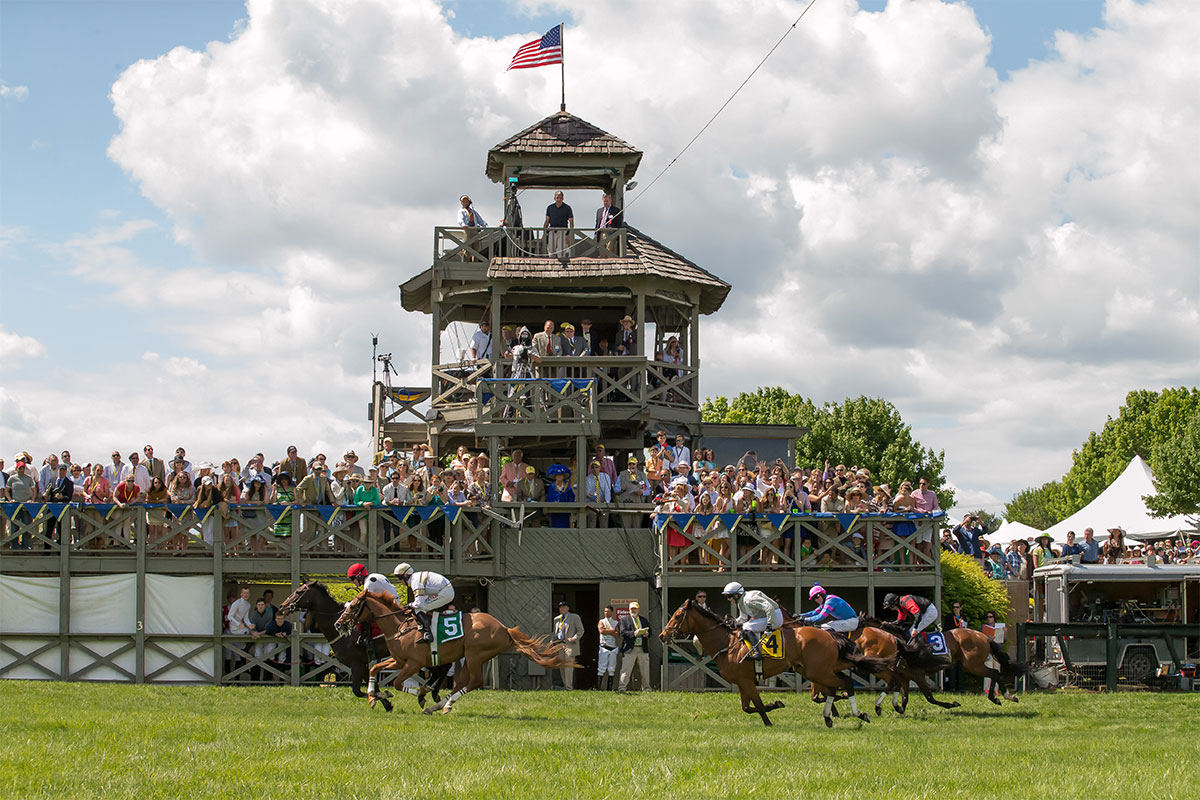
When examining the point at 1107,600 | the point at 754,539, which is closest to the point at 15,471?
the point at 754,539

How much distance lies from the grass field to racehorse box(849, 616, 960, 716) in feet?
1.21

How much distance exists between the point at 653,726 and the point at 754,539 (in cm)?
850

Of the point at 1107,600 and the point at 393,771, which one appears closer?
the point at 393,771

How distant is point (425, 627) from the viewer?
58.3 ft

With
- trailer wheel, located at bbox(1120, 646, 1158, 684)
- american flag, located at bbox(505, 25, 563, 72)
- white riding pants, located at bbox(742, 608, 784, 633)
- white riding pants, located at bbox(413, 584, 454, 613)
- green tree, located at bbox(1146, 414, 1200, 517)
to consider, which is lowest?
trailer wheel, located at bbox(1120, 646, 1158, 684)

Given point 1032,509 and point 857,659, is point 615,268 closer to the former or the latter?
point 857,659

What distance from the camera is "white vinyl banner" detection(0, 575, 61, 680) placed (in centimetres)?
2312

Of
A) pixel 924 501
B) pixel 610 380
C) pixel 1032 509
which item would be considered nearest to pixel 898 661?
pixel 924 501

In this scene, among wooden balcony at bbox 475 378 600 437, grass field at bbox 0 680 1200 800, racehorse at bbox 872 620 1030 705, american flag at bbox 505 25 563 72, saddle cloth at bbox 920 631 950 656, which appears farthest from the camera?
american flag at bbox 505 25 563 72

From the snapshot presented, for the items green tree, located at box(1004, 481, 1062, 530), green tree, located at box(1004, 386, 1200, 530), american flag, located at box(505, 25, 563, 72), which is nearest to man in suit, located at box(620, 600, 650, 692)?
american flag, located at box(505, 25, 563, 72)

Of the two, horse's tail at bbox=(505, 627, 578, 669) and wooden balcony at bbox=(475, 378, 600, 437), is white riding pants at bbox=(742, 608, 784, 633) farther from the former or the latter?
wooden balcony at bbox=(475, 378, 600, 437)

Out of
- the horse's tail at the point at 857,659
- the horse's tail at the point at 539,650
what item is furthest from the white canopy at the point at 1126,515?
the horse's tail at the point at 539,650

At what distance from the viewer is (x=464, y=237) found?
101ft

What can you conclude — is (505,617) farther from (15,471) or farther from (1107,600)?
(1107,600)
